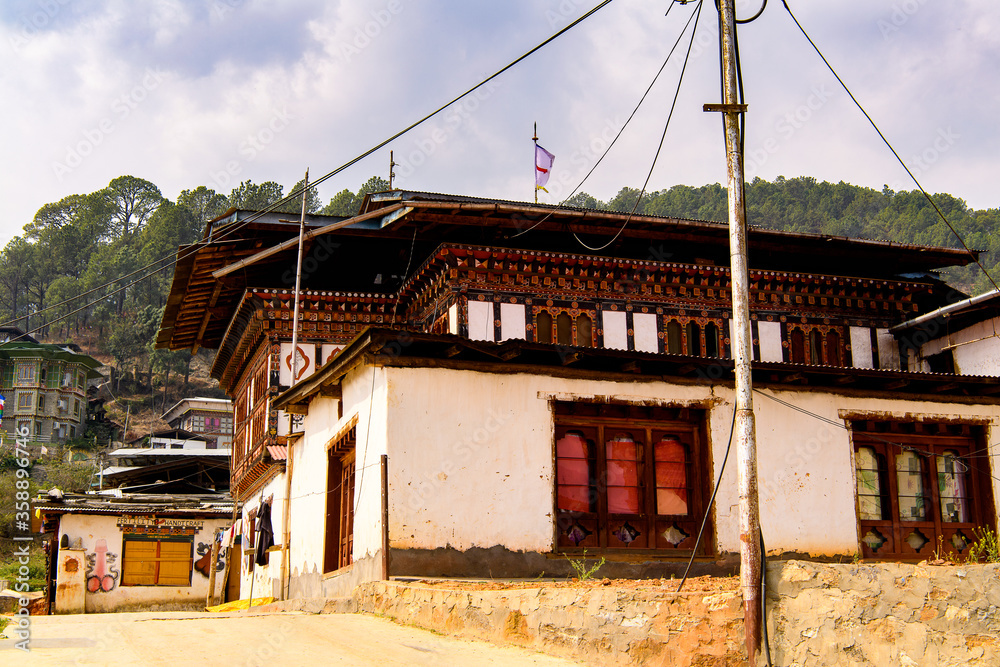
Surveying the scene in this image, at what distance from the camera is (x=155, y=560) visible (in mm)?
26875

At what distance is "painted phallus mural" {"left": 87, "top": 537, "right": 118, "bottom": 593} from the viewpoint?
25.7 m

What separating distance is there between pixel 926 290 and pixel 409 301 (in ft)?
36.6

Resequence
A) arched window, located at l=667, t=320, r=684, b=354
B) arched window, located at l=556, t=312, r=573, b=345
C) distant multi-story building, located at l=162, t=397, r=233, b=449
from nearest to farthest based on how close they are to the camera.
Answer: arched window, located at l=556, t=312, r=573, b=345
arched window, located at l=667, t=320, r=684, b=354
distant multi-story building, located at l=162, t=397, r=233, b=449

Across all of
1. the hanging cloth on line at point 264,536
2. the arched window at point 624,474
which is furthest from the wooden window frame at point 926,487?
the hanging cloth on line at point 264,536

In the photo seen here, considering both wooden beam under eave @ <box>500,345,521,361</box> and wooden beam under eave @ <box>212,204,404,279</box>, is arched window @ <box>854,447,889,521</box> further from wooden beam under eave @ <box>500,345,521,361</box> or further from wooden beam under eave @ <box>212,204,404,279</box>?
wooden beam under eave @ <box>212,204,404,279</box>

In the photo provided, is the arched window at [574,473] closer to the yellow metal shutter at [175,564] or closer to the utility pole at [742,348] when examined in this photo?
the utility pole at [742,348]

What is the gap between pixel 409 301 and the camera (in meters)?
21.0

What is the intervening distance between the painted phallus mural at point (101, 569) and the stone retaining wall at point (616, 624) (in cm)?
1991

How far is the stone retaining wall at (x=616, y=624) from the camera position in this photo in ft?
25.2

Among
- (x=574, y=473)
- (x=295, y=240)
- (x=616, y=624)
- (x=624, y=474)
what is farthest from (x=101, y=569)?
(x=616, y=624)

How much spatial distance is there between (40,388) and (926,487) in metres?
63.4

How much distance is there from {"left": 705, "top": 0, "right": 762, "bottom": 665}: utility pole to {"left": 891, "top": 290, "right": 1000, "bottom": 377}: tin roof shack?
11.1 meters

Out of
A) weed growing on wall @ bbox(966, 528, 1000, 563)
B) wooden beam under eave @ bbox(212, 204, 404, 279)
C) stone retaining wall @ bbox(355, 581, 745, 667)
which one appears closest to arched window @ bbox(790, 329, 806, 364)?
weed growing on wall @ bbox(966, 528, 1000, 563)

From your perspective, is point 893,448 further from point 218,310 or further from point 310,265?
point 218,310
